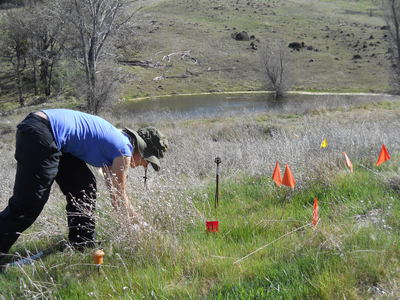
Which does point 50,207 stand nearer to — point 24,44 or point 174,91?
point 24,44

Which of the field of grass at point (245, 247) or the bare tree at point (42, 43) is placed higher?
the field of grass at point (245, 247)

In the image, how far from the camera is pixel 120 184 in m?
3.35

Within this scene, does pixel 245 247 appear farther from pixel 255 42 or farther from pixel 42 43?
pixel 255 42

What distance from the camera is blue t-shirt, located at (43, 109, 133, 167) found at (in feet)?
11.0

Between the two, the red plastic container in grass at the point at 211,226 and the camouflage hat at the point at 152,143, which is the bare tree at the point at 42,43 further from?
the red plastic container in grass at the point at 211,226

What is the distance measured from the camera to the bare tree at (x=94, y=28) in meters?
23.3

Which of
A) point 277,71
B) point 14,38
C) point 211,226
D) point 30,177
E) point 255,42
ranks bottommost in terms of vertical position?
point 277,71

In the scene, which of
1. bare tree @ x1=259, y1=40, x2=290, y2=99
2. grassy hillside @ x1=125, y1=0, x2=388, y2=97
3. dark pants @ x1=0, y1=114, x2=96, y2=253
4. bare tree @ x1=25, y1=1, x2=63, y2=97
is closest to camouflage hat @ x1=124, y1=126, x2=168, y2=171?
dark pants @ x1=0, y1=114, x2=96, y2=253

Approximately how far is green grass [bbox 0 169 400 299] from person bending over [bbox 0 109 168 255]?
12.0 inches

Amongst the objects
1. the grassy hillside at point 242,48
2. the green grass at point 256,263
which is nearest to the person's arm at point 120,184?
the green grass at point 256,263

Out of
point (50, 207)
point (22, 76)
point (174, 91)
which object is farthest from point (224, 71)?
point (50, 207)

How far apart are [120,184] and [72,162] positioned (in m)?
0.55

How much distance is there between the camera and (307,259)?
106 inches

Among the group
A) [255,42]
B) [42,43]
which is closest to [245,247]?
[42,43]
